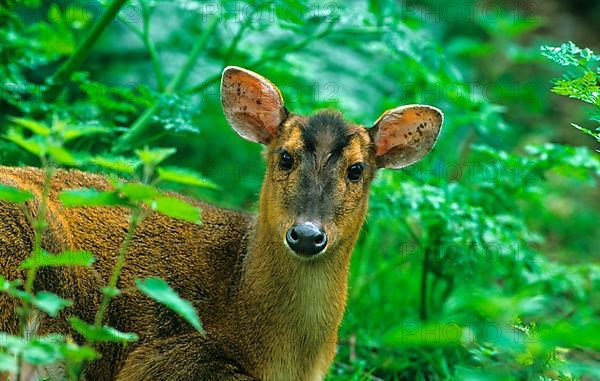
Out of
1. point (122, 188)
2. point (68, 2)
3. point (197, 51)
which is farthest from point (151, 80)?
point (122, 188)

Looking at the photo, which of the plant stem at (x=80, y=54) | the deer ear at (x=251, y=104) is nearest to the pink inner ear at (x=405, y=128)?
the deer ear at (x=251, y=104)

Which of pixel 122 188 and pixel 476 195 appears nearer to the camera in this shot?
pixel 122 188

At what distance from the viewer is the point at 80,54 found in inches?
227

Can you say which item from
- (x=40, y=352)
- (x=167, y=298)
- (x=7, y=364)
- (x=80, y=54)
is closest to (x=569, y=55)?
(x=167, y=298)

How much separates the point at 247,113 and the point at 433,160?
224 cm

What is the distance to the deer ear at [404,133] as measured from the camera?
5324 millimetres

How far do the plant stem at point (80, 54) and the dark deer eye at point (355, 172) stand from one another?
5.45ft

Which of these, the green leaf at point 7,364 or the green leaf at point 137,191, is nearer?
the green leaf at point 7,364

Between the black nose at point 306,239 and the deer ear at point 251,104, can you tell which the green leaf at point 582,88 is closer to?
the black nose at point 306,239

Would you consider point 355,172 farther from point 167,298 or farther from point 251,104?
point 167,298

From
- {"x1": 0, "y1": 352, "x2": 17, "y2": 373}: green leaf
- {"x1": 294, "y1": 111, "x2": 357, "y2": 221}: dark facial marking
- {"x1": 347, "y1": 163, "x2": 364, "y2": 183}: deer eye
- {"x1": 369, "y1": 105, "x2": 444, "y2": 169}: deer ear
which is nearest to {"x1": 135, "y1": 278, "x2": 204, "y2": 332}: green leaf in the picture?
{"x1": 0, "y1": 352, "x2": 17, "y2": 373}: green leaf

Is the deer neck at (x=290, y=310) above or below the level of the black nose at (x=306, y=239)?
below

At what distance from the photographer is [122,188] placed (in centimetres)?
345

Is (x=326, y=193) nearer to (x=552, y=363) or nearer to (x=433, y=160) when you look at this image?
(x=552, y=363)
